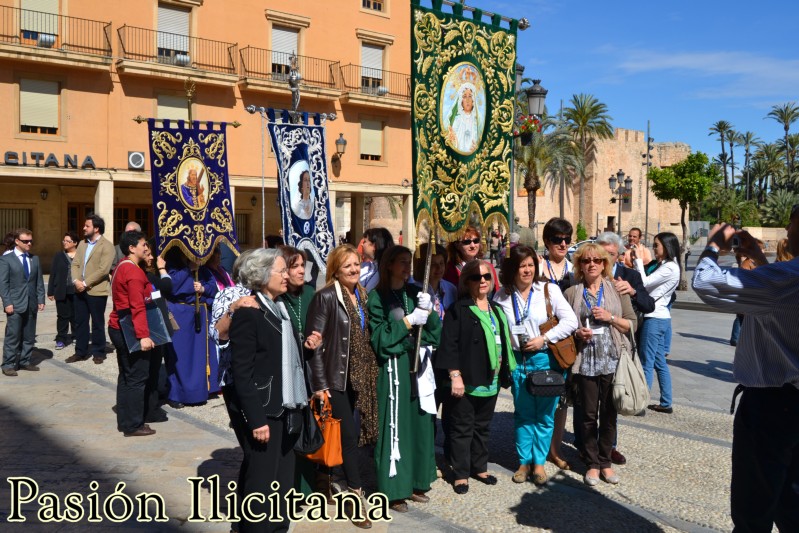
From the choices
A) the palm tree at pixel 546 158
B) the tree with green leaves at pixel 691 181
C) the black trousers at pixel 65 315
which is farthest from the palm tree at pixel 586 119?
the black trousers at pixel 65 315

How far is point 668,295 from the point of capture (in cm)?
743

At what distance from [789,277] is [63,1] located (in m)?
23.3

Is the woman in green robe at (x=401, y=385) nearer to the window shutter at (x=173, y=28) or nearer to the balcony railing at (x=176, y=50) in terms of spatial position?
the balcony railing at (x=176, y=50)

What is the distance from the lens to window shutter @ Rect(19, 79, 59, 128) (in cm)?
2150

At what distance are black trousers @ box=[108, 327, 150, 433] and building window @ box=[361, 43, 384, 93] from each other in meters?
22.8

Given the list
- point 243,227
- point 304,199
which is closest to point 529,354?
point 304,199

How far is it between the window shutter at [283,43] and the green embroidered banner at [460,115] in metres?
21.5

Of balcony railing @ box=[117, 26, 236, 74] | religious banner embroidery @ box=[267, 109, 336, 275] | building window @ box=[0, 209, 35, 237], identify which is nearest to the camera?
religious banner embroidery @ box=[267, 109, 336, 275]

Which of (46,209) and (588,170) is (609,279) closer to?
(46,209)

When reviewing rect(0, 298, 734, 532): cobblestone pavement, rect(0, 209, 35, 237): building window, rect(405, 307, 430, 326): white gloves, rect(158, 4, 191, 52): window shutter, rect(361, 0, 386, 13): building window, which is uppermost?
rect(361, 0, 386, 13): building window

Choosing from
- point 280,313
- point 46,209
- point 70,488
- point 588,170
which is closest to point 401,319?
point 280,313

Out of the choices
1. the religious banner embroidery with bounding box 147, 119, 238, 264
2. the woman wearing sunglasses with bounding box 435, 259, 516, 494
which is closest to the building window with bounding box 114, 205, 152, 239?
the religious banner embroidery with bounding box 147, 119, 238, 264

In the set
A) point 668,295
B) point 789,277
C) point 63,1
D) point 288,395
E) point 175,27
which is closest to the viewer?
point 789,277

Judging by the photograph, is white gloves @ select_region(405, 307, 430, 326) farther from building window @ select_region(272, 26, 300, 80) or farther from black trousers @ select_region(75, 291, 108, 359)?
building window @ select_region(272, 26, 300, 80)
